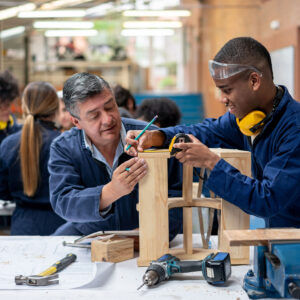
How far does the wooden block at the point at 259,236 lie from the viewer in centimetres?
142

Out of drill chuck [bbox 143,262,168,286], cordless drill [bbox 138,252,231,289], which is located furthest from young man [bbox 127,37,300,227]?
drill chuck [bbox 143,262,168,286]

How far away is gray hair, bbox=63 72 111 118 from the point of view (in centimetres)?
205

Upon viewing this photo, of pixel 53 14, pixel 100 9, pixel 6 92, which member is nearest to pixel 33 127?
pixel 6 92

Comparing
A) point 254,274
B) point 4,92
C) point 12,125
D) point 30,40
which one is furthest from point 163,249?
point 30,40

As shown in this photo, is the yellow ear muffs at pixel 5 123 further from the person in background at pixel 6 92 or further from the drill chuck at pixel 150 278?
the drill chuck at pixel 150 278

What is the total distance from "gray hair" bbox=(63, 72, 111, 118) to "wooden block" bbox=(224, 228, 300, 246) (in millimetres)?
906

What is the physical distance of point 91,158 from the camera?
2158 millimetres

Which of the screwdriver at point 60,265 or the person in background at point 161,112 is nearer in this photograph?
the screwdriver at point 60,265

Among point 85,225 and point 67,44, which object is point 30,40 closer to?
point 67,44

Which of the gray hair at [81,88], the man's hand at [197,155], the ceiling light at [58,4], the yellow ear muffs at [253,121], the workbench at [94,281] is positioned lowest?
the workbench at [94,281]

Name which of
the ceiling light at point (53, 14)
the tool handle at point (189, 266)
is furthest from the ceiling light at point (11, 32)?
the tool handle at point (189, 266)

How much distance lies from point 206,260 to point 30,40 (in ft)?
40.2

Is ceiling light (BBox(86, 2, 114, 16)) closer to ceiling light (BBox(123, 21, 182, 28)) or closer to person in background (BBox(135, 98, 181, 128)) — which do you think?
ceiling light (BBox(123, 21, 182, 28))

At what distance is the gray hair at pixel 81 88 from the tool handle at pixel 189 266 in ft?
2.70
